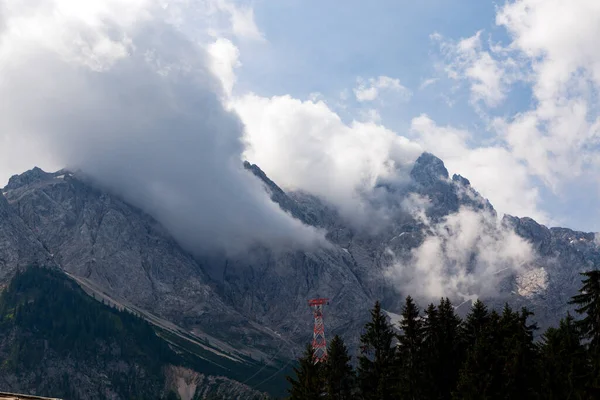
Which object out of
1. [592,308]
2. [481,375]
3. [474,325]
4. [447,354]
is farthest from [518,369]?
[474,325]

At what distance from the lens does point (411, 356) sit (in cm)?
6844

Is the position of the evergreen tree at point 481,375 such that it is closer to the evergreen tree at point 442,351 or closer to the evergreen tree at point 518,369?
the evergreen tree at point 518,369

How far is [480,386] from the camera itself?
56219 millimetres

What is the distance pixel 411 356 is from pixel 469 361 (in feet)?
36.1

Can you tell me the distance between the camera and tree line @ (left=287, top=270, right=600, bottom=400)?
57.3 meters

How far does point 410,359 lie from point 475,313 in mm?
9329

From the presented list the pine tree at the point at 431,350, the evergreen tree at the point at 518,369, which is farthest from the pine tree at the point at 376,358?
the evergreen tree at the point at 518,369

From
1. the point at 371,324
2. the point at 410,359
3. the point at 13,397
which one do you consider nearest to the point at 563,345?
the point at 410,359

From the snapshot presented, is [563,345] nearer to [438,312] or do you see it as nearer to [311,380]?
[438,312]

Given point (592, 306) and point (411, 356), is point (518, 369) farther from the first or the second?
point (411, 356)

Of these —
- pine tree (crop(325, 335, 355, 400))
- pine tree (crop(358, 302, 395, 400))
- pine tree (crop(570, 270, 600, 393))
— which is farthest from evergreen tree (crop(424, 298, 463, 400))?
pine tree (crop(570, 270, 600, 393))

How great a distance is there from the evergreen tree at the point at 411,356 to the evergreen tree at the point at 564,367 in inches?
484

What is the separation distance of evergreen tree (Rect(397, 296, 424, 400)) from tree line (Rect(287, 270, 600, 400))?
10 centimetres

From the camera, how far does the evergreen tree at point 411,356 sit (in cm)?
6625
